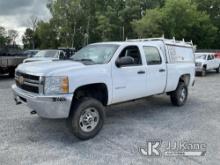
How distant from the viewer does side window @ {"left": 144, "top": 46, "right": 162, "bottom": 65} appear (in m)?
6.47

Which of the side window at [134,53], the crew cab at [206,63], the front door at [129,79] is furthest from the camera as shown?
the crew cab at [206,63]

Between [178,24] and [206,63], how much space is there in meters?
22.2

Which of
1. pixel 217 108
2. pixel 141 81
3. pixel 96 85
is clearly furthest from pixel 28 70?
pixel 217 108

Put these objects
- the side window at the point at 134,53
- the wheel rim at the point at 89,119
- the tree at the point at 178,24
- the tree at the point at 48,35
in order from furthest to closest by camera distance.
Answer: the tree at the point at 48,35
the tree at the point at 178,24
the side window at the point at 134,53
the wheel rim at the point at 89,119

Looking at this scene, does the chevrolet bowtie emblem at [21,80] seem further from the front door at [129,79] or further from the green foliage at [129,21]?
the green foliage at [129,21]

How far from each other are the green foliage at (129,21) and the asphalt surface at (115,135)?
30557 millimetres

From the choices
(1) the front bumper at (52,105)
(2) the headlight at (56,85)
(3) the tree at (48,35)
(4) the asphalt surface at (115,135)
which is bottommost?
(4) the asphalt surface at (115,135)

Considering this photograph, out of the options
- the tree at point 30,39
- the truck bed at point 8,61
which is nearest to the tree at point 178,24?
the truck bed at point 8,61

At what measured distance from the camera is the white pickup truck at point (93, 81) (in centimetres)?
463

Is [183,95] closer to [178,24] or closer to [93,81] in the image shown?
[93,81]

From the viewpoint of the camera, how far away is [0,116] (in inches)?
255

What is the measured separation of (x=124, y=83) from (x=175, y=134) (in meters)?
1.47

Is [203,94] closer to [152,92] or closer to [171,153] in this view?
[152,92]

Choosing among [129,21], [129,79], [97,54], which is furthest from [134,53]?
[129,21]
